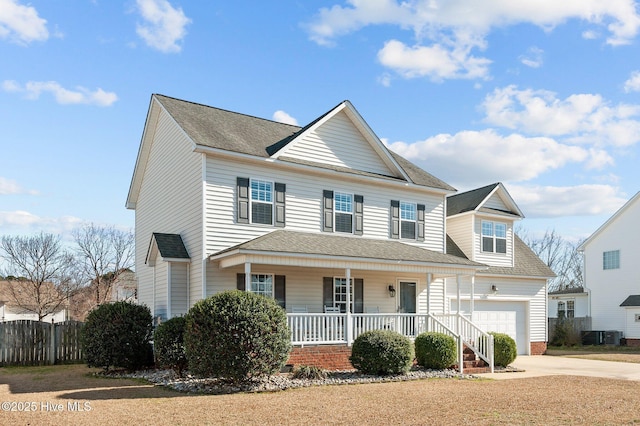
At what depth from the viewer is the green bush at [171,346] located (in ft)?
52.5

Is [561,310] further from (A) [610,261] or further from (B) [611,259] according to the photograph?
(B) [611,259]

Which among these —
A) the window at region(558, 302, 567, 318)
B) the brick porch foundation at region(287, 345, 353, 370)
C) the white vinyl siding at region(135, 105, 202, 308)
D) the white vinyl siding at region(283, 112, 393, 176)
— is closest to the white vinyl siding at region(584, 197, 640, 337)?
the window at region(558, 302, 567, 318)

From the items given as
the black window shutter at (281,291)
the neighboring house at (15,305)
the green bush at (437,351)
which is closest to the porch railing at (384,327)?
the green bush at (437,351)

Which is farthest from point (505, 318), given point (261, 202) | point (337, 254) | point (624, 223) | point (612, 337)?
point (261, 202)

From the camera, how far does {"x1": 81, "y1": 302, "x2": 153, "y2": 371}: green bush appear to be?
17.2 m

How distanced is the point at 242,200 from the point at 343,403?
8.78 meters

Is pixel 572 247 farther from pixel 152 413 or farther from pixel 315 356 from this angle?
pixel 152 413

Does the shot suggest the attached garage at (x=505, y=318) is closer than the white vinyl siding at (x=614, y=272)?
Yes

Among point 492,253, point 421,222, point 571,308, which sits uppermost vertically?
point 421,222

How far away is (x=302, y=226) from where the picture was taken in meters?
20.4

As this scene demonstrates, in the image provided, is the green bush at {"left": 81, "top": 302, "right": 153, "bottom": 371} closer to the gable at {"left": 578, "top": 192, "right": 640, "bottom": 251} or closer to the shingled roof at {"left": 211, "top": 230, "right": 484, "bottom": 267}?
the shingled roof at {"left": 211, "top": 230, "right": 484, "bottom": 267}

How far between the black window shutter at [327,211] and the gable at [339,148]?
1.15m

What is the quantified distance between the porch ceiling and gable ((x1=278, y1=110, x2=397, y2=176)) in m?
2.61

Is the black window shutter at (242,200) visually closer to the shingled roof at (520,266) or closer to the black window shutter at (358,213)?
the black window shutter at (358,213)
